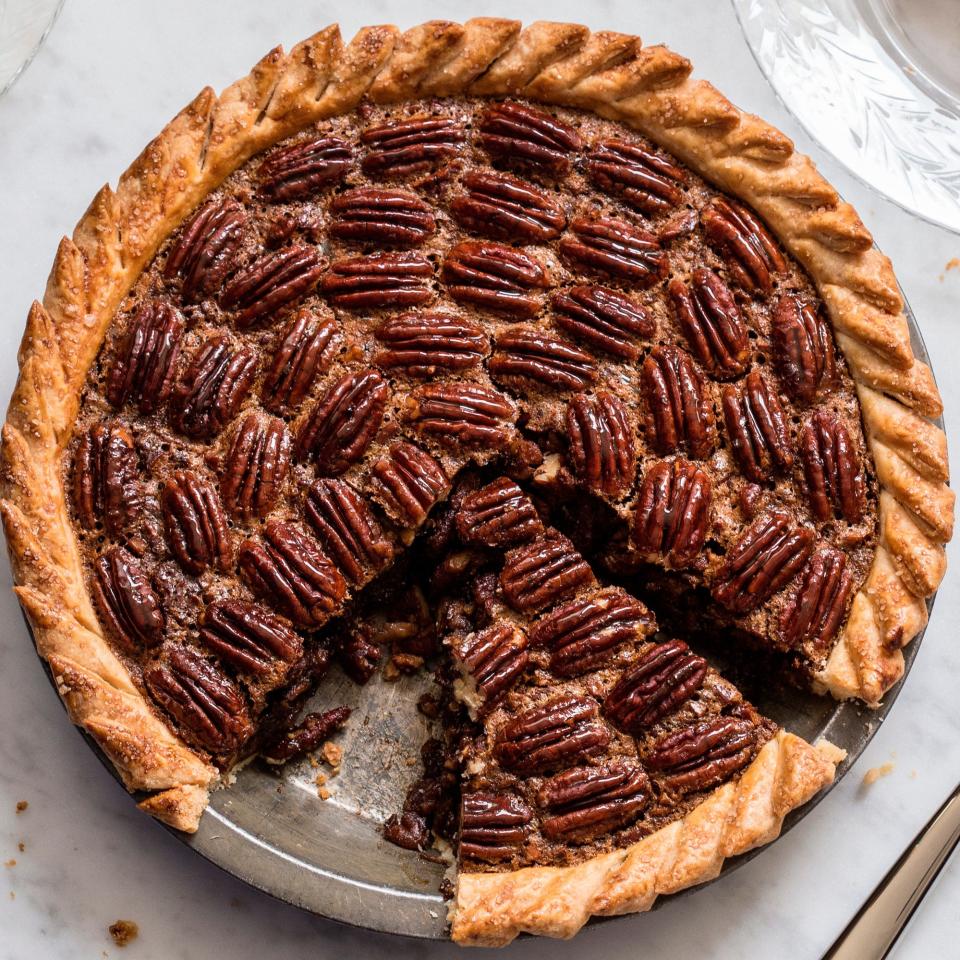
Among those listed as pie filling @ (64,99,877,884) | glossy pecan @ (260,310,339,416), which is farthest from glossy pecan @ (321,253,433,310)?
glossy pecan @ (260,310,339,416)

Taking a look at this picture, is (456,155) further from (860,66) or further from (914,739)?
(914,739)

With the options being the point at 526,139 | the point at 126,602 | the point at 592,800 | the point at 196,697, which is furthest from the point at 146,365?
the point at 592,800

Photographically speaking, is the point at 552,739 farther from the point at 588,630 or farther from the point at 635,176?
the point at 635,176

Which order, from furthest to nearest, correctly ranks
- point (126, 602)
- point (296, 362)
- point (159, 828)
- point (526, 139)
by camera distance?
point (159, 828) → point (526, 139) → point (296, 362) → point (126, 602)

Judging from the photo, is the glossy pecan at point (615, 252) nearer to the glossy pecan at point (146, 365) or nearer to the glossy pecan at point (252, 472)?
the glossy pecan at point (252, 472)

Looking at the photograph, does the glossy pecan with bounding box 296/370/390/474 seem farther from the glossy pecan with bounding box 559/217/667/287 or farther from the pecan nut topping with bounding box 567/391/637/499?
the glossy pecan with bounding box 559/217/667/287

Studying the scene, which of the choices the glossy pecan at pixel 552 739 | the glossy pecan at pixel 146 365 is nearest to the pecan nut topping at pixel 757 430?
the glossy pecan at pixel 552 739

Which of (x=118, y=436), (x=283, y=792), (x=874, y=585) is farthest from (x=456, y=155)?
(x=283, y=792)
